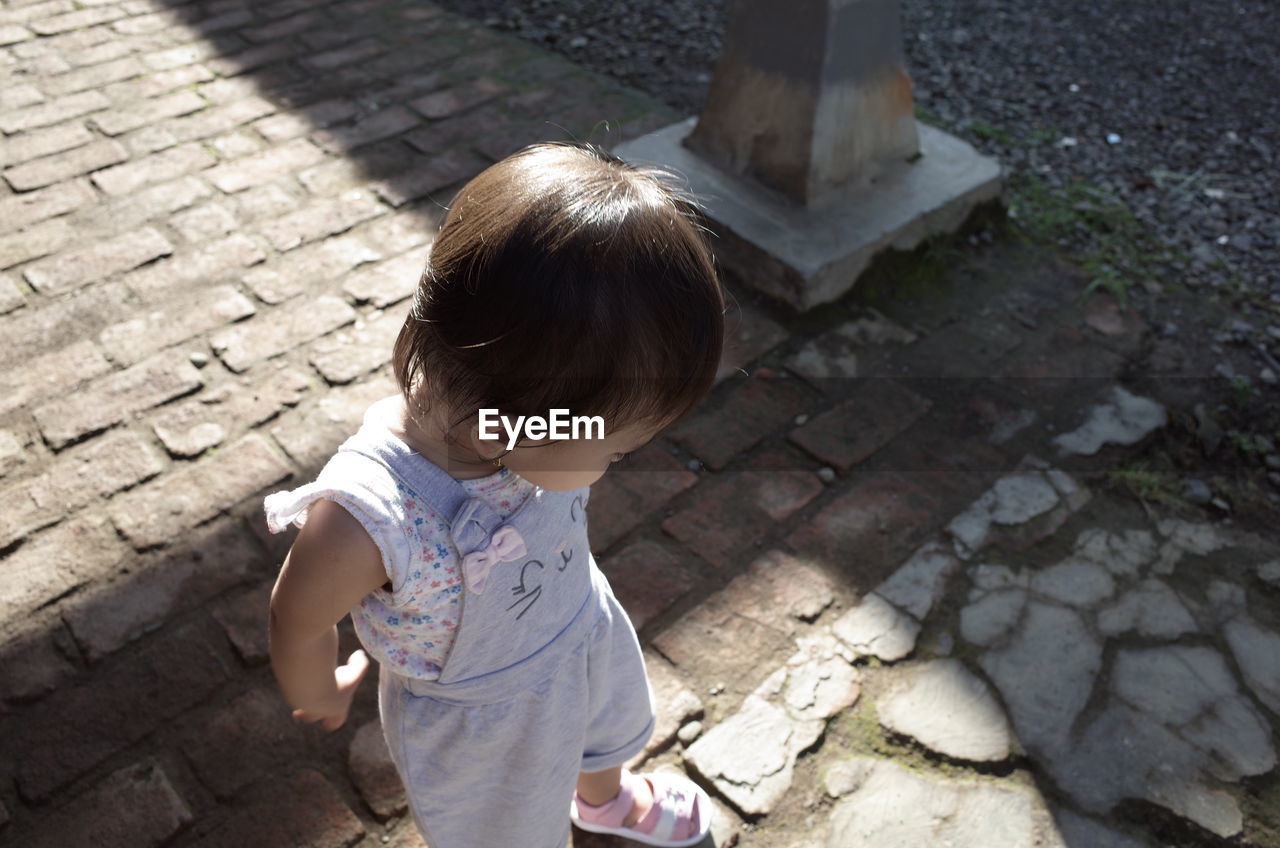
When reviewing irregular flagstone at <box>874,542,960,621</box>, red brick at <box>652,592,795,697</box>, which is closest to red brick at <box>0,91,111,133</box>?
red brick at <box>652,592,795,697</box>

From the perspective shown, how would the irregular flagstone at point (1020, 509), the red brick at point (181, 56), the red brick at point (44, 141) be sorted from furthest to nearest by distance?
the red brick at point (181, 56)
the red brick at point (44, 141)
the irregular flagstone at point (1020, 509)

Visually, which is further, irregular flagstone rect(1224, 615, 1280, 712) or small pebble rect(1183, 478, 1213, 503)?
small pebble rect(1183, 478, 1213, 503)

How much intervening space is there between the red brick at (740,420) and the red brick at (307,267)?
3.76ft

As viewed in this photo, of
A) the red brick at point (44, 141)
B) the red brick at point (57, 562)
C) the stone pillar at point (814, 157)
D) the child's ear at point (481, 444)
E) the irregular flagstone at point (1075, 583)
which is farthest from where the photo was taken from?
the red brick at point (44, 141)

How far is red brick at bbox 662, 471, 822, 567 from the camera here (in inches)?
89.7

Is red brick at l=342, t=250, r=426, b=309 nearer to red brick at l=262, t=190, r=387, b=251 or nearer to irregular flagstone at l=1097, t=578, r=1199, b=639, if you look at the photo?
red brick at l=262, t=190, r=387, b=251

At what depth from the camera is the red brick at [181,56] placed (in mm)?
3881

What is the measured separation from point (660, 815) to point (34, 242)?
8.33ft

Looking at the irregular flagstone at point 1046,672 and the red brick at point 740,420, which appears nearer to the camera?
the irregular flagstone at point 1046,672

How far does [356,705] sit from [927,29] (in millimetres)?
4021

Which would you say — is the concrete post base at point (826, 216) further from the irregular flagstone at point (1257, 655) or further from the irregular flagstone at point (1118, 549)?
the irregular flagstone at point (1257, 655)

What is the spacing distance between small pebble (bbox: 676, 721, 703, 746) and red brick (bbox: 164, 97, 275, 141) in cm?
273

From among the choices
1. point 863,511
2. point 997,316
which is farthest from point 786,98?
point 863,511

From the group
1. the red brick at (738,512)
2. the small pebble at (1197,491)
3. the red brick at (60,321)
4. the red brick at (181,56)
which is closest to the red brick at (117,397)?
the red brick at (60,321)
